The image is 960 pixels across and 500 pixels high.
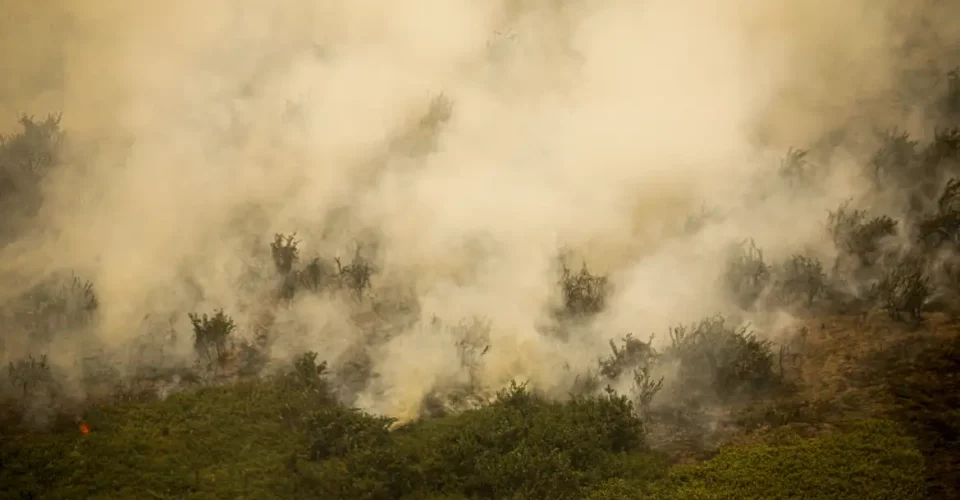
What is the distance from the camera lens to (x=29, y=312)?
8.38 m

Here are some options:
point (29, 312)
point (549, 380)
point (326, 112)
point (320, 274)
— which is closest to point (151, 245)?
point (29, 312)

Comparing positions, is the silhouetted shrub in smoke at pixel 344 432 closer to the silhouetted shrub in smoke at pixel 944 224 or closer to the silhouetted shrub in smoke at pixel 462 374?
the silhouetted shrub in smoke at pixel 462 374

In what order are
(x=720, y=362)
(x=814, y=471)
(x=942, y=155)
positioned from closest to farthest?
(x=814, y=471) → (x=720, y=362) → (x=942, y=155)

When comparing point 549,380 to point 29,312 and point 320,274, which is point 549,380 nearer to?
point 320,274

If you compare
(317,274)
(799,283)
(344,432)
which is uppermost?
(317,274)

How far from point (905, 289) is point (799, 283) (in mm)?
1085

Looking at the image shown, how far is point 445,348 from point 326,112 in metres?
4.54

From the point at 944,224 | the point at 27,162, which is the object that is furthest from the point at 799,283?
the point at 27,162

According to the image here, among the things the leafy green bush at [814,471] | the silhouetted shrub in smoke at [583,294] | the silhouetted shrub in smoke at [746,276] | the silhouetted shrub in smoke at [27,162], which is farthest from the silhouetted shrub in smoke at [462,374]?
the silhouetted shrub in smoke at [27,162]

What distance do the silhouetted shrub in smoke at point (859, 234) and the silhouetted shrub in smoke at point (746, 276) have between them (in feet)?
3.10

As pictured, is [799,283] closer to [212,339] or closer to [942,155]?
[942,155]

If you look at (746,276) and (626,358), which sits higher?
(746,276)

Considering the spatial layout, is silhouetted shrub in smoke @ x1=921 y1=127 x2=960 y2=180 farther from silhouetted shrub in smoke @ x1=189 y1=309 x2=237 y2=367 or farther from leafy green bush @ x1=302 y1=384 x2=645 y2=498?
silhouetted shrub in smoke @ x1=189 y1=309 x2=237 y2=367

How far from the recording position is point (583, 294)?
8.57 meters
